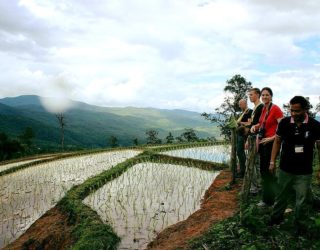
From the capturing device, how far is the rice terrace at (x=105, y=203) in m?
7.91

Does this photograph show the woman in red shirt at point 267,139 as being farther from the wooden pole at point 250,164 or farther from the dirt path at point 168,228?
the dirt path at point 168,228

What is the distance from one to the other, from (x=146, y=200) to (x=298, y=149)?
5681 mm

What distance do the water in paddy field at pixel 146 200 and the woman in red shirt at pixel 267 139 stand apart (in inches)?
95.6

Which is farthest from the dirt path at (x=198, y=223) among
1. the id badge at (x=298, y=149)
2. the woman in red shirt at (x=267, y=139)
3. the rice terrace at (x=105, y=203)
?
the id badge at (x=298, y=149)

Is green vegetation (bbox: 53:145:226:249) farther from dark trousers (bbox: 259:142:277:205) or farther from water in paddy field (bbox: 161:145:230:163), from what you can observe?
dark trousers (bbox: 259:142:277:205)

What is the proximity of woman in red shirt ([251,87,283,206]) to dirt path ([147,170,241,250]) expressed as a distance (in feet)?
3.21

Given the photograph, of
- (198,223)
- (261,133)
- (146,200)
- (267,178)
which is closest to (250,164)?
(267,178)

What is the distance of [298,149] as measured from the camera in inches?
232

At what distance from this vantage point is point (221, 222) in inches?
277

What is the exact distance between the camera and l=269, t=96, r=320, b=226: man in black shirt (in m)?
5.84

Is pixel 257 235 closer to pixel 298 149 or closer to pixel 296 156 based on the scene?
pixel 296 156

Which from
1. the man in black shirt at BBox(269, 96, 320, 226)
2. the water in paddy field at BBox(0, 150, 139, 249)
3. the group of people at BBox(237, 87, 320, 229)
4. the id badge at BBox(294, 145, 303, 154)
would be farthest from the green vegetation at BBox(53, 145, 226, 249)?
the id badge at BBox(294, 145, 303, 154)

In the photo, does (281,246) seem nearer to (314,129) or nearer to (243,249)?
(243,249)

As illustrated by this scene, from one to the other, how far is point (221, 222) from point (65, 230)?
13.7 ft
